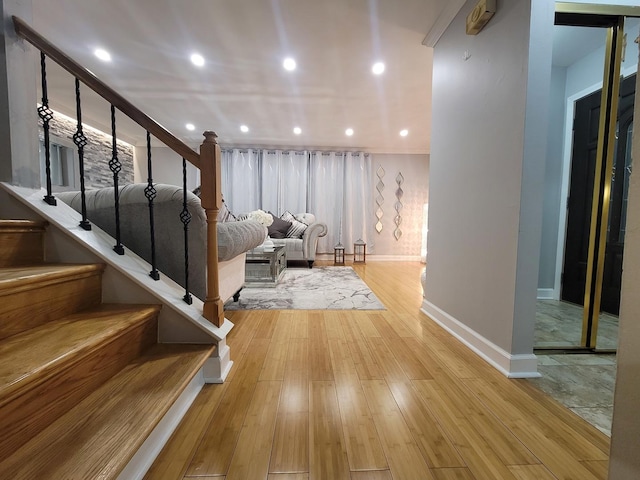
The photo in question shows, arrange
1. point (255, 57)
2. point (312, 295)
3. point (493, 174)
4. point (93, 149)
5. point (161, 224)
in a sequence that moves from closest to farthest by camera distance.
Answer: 1. point (161, 224)
2. point (493, 174)
3. point (255, 57)
4. point (312, 295)
5. point (93, 149)

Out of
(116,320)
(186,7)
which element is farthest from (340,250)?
(116,320)

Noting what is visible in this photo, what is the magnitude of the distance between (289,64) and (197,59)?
2.97 feet

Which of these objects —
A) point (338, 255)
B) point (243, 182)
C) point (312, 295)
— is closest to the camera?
point (312, 295)

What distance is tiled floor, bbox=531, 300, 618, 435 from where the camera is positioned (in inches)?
44.9

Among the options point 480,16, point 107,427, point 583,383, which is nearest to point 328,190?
point 480,16

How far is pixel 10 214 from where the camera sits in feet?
3.62

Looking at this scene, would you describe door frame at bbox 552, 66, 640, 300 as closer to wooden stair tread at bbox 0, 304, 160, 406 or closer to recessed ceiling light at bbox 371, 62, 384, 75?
recessed ceiling light at bbox 371, 62, 384, 75

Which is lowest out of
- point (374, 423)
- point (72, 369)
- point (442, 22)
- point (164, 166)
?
point (374, 423)

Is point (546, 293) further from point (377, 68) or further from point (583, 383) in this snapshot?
point (377, 68)

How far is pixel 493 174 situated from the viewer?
1.52m

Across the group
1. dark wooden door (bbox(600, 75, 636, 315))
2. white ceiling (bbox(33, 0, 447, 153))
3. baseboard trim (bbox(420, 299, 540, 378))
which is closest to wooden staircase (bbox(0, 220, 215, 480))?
baseboard trim (bbox(420, 299, 540, 378))

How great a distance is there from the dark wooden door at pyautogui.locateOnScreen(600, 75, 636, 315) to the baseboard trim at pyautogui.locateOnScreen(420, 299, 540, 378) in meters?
1.57

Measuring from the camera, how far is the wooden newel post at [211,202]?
1238 millimetres

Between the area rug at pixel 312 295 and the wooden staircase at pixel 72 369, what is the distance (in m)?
1.33
